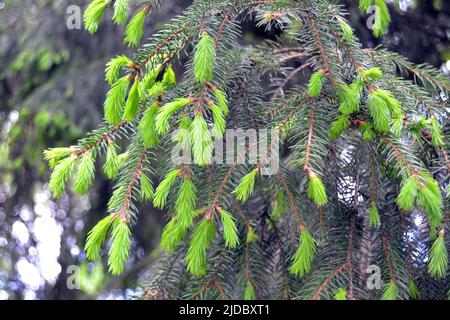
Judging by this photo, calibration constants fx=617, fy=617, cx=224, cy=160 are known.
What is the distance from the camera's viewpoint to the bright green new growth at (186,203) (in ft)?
5.52

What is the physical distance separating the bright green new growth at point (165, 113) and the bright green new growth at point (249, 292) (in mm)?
692

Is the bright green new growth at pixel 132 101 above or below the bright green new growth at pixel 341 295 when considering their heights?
above

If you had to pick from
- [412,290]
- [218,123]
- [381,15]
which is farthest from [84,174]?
[412,290]

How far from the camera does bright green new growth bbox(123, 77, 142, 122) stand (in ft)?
5.51

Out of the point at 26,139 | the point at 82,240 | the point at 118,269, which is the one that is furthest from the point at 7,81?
the point at 118,269

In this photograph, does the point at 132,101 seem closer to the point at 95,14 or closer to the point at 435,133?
the point at 95,14

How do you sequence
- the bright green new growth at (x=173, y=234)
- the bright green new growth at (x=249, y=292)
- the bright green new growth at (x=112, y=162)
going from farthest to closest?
the bright green new growth at (x=249, y=292) → the bright green new growth at (x=112, y=162) → the bright green new growth at (x=173, y=234)

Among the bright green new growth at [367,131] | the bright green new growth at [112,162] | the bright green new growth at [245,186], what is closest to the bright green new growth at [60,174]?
the bright green new growth at [112,162]

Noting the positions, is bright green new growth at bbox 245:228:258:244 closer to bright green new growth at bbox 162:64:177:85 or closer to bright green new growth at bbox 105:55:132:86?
bright green new growth at bbox 162:64:177:85

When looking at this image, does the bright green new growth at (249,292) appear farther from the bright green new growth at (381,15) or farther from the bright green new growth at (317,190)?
the bright green new growth at (381,15)

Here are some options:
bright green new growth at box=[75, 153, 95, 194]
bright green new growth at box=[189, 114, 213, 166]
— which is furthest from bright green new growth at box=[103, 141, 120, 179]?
bright green new growth at box=[189, 114, 213, 166]

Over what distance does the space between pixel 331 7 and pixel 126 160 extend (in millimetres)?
764

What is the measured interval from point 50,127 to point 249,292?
8.10ft

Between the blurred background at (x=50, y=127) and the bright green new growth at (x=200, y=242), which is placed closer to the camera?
the bright green new growth at (x=200, y=242)
